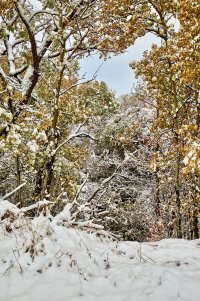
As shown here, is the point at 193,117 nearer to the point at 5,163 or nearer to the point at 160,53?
the point at 160,53

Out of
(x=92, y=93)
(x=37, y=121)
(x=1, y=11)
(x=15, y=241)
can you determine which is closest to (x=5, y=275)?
(x=15, y=241)

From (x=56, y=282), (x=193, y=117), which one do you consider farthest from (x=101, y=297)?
(x=193, y=117)

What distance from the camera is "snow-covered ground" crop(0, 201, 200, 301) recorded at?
3055 millimetres

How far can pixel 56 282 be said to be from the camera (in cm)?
337

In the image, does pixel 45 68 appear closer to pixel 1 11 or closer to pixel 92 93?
pixel 92 93

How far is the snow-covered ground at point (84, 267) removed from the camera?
3.05 m

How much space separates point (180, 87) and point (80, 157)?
5.12m

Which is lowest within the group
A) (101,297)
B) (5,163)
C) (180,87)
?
(101,297)

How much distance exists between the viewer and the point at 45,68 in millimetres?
13312

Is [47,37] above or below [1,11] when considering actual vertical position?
above

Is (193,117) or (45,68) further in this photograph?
(45,68)

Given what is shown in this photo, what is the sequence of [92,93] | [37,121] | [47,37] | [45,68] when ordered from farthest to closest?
1. [92,93]
2. [45,68]
3. [47,37]
4. [37,121]

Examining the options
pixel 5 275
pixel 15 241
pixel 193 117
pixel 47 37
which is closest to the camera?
pixel 5 275

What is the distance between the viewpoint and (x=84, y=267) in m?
3.82
